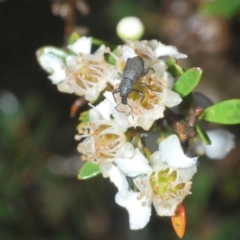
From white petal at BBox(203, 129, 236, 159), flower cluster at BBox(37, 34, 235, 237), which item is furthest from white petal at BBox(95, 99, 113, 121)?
white petal at BBox(203, 129, 236, 159)

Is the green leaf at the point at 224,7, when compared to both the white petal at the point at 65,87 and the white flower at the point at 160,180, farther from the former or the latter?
the white flower at the point at 160,180

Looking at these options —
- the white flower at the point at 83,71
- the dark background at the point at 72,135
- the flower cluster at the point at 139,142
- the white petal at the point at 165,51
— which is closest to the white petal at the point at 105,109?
the flower cluster at the point at 139,142

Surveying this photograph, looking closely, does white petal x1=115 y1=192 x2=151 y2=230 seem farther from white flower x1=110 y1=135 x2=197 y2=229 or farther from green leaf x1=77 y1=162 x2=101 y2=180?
green leaf x1=77 y1=162 x2=101 y2=180

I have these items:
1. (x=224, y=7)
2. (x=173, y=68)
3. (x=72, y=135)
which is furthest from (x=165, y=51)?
(x=72, y=135)

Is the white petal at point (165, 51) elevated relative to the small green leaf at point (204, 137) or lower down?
elevated

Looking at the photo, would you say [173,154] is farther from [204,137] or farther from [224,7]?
[224,7]
